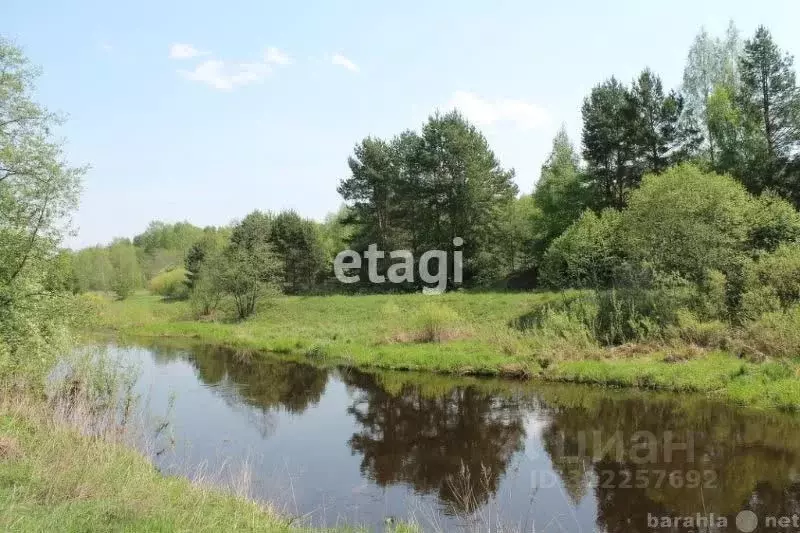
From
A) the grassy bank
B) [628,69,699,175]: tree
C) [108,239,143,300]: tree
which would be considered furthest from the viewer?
[108,239,143,300]: tree

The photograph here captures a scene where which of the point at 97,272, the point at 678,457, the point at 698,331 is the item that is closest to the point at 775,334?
the point at 698,331

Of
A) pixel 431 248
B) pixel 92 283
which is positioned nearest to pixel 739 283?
pixel 431 248

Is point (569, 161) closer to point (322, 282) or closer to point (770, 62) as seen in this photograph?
point (770, 62)

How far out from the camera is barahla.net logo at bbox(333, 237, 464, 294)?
42.0 meters

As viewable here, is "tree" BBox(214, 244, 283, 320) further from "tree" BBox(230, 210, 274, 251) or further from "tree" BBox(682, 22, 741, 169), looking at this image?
"tree" BBox(682, 22, 741, 169)

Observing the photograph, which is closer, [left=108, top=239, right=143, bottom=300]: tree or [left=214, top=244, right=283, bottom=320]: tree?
[left=214, top=244, right=283, bottom=320]: tree

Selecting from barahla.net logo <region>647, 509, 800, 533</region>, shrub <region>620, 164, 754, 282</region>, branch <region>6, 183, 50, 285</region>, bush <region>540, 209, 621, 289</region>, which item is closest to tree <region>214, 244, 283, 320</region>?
bush <region>540, 209, 621, 289</region>

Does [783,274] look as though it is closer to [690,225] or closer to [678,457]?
[690,225]

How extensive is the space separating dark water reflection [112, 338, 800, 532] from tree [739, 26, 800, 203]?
23329 mm

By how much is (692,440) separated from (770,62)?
29014mm

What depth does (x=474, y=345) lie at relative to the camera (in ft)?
73.7

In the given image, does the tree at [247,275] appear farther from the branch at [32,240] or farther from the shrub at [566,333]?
the branch at [32,240]

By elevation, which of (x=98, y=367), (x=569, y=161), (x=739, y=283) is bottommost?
(x=98, y=367)

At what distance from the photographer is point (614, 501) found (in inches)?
376
